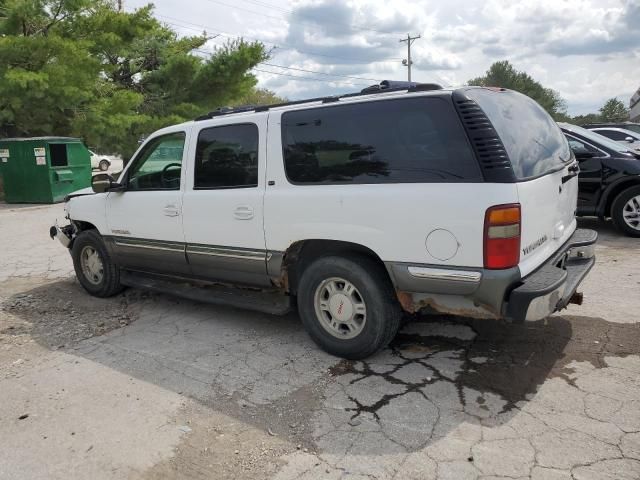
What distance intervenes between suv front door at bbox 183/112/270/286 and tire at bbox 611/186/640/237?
19.7ft

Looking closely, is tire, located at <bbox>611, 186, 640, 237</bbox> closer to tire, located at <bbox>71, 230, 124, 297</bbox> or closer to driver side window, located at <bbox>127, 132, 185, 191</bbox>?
driver side window, located at <bbox>127, 132, 185, 191</bbox>

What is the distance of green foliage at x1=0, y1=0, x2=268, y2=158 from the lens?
14430mm

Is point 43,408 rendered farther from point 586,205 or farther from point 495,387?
point 586,205

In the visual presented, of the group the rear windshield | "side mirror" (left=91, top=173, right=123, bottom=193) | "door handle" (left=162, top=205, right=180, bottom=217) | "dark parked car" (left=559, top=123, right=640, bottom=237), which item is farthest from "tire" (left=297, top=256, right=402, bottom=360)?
"dark parked car" (left=559, top=123, right=640, bottom=237)

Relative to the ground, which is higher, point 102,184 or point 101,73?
point 101,73

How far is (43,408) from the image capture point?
3.53 metres

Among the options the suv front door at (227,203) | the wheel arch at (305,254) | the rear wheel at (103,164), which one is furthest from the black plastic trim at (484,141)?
the rear wheel at (103,164)

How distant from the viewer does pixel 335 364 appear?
3955mm

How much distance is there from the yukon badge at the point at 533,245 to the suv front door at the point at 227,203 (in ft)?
6.40

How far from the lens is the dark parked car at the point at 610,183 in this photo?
7719 mm

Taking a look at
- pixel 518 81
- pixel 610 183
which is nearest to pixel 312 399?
pixel 610 183

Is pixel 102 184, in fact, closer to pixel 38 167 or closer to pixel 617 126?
pixel 38 167

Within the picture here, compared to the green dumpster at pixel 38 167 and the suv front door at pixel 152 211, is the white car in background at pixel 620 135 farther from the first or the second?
the green dumpster at pixel 38 167

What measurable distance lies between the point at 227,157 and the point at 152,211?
1.06m
